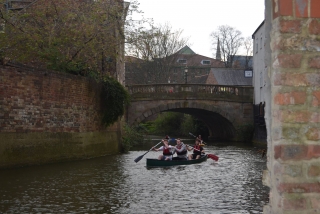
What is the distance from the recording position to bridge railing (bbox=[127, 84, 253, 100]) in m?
34.8

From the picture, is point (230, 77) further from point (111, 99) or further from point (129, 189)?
point (129, 189)

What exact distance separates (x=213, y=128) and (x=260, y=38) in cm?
1231

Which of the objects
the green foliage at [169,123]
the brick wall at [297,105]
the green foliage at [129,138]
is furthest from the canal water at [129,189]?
the green foliage at [169,123]

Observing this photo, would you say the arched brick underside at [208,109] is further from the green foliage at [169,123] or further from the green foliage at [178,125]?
the green foliage at [169,123]

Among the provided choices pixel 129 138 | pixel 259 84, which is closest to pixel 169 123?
pixel 259 84

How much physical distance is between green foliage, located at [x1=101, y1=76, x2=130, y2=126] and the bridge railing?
39.2ft

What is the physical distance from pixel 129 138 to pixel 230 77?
1052 inches

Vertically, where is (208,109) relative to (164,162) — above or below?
above

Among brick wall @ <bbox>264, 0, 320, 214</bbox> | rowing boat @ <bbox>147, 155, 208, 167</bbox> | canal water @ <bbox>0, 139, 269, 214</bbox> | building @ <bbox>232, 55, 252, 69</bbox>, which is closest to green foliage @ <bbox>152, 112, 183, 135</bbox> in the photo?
building @ <bbox>232, 55, 252, 69</bbox>

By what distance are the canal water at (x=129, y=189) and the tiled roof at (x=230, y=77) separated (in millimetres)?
34345

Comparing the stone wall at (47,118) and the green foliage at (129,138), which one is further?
the green foliage at (129,138)

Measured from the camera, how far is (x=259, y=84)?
116 ft

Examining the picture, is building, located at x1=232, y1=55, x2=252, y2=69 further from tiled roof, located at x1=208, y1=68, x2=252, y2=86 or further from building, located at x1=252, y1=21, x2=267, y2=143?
building, located at x1=252, y1=21, x2=267, y2=143

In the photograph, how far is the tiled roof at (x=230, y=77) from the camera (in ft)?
169
